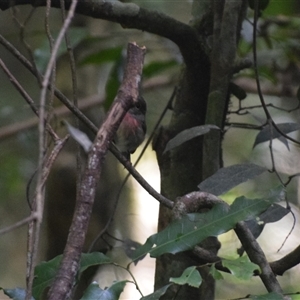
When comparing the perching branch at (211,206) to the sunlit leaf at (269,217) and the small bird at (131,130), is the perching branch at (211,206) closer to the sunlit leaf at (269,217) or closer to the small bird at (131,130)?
the sunlit leaf at (269,217)

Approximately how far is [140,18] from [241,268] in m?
0.56

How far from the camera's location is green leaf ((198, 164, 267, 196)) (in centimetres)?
92

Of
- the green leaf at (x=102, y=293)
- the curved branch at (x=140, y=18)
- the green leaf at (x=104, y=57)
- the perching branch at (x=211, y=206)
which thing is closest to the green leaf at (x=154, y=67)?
the green leaf at (x=104, y=57)

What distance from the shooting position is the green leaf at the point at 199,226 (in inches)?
27.4

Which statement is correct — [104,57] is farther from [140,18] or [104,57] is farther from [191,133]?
[191,133]

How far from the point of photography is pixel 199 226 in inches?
27.9

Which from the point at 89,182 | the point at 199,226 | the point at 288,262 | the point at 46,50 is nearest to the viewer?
the point at 89,182

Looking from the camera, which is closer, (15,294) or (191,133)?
(15,294)

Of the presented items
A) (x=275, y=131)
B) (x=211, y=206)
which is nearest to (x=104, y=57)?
(x=275, y=131)

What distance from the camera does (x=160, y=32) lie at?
3.52 ft

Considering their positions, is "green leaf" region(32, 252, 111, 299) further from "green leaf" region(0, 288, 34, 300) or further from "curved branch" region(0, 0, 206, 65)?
"curved branch" region(0, 0, 206, 65)

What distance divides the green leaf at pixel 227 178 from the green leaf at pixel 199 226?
7.9 inches

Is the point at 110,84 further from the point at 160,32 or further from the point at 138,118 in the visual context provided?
the point at 160,32

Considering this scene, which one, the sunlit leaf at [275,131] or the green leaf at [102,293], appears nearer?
the green leaf at [102,293]
